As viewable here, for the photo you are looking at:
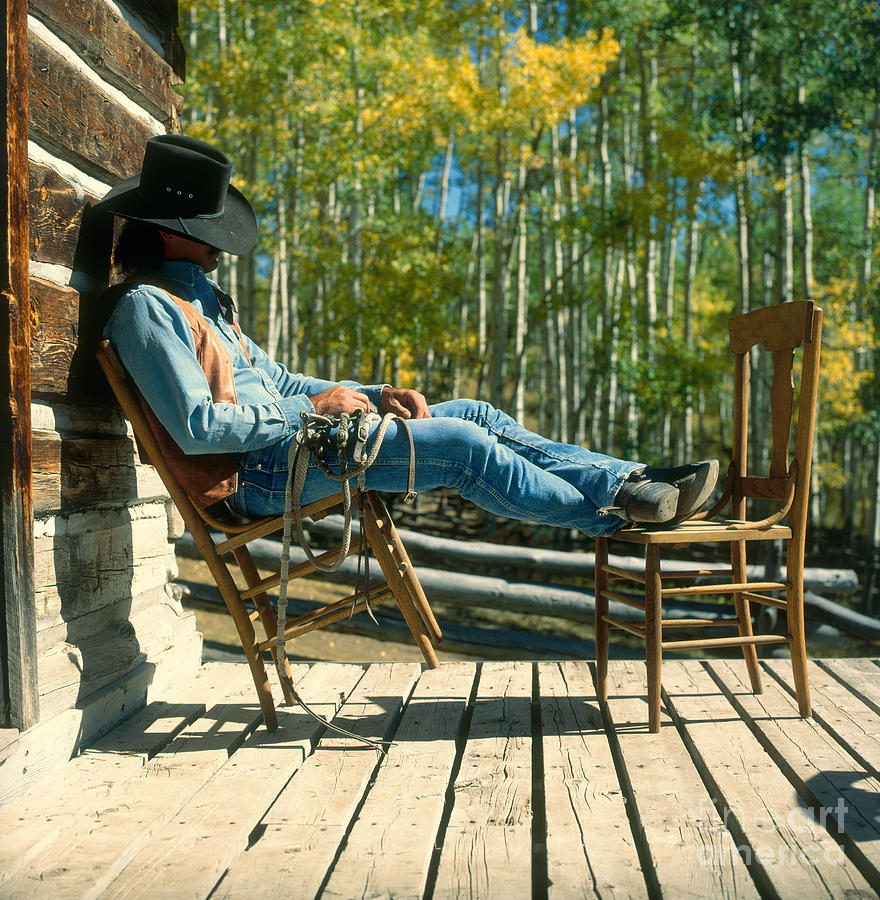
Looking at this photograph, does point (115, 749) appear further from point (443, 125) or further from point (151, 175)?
point (443, 125)

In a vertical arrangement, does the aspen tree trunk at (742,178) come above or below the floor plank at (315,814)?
above

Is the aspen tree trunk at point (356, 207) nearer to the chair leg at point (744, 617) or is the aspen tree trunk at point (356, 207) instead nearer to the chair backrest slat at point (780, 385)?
the chair backrest slat at point (780, 385)

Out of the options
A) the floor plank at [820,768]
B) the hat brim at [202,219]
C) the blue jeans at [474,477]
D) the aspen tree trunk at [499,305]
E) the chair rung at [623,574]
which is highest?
the aspen tree trunk at [499,305]

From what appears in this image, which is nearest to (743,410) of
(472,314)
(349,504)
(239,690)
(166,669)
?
(349,504)

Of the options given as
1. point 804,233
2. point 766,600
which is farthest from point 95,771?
point 804,233

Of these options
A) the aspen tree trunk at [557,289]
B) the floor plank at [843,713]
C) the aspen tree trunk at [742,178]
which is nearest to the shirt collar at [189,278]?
the floor plank at [843,713]

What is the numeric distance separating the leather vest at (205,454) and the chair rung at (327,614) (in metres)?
0.41

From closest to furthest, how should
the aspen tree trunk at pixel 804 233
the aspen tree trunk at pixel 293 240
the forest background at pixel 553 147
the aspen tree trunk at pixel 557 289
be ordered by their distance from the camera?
the aspen tree trunk at pixel 804 233, the forest background at pixel 553 147, the aspen tree trunk at pixel 557 289, the aspen tree trunk at pixel 293 240

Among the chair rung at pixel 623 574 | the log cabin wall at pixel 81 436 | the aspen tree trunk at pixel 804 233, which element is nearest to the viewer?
the log cabin wall at pixel 81 436

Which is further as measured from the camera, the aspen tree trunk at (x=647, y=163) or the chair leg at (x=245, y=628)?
the aspen tree trunk at (x=647, y=163)

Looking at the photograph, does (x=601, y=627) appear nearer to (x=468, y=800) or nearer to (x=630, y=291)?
(x=468, y=800)

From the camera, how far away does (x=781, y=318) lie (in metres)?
2.67

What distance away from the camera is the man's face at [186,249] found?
2482 mm

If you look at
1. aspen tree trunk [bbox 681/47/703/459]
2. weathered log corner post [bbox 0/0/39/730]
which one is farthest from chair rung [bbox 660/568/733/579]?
aspen tree trunk [bbox 681/47/703/459]
